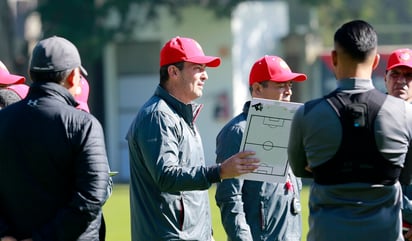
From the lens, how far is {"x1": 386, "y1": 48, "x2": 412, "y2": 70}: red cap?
7852 millimetres

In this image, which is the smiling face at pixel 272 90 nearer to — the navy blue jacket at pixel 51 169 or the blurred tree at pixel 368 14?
the navy blue jacket at pixel 51 169

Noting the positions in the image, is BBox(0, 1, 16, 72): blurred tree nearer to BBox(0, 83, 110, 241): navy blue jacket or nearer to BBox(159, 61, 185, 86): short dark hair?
BBox(159, 61, 185, 86): short dark hair

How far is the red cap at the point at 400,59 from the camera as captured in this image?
785 centimetres

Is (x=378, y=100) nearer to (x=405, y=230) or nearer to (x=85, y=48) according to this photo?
(x=405, y=230)

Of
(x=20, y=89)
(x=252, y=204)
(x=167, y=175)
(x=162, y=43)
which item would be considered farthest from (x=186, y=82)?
(x=162, y=43)

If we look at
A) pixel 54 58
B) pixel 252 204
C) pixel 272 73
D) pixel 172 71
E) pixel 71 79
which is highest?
pixel 54 58

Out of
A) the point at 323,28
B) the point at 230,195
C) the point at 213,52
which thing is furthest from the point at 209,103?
the point at 230,195

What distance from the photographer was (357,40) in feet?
19.8

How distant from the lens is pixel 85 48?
38094mm

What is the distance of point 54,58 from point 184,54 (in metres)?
1.16

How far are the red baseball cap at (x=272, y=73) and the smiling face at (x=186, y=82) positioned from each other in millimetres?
920

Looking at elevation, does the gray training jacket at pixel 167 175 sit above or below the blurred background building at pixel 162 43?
above

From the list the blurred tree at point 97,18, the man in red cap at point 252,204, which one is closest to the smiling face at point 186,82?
the man in red cap at point 252,204

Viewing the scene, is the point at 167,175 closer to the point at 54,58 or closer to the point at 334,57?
the point at 54,58
